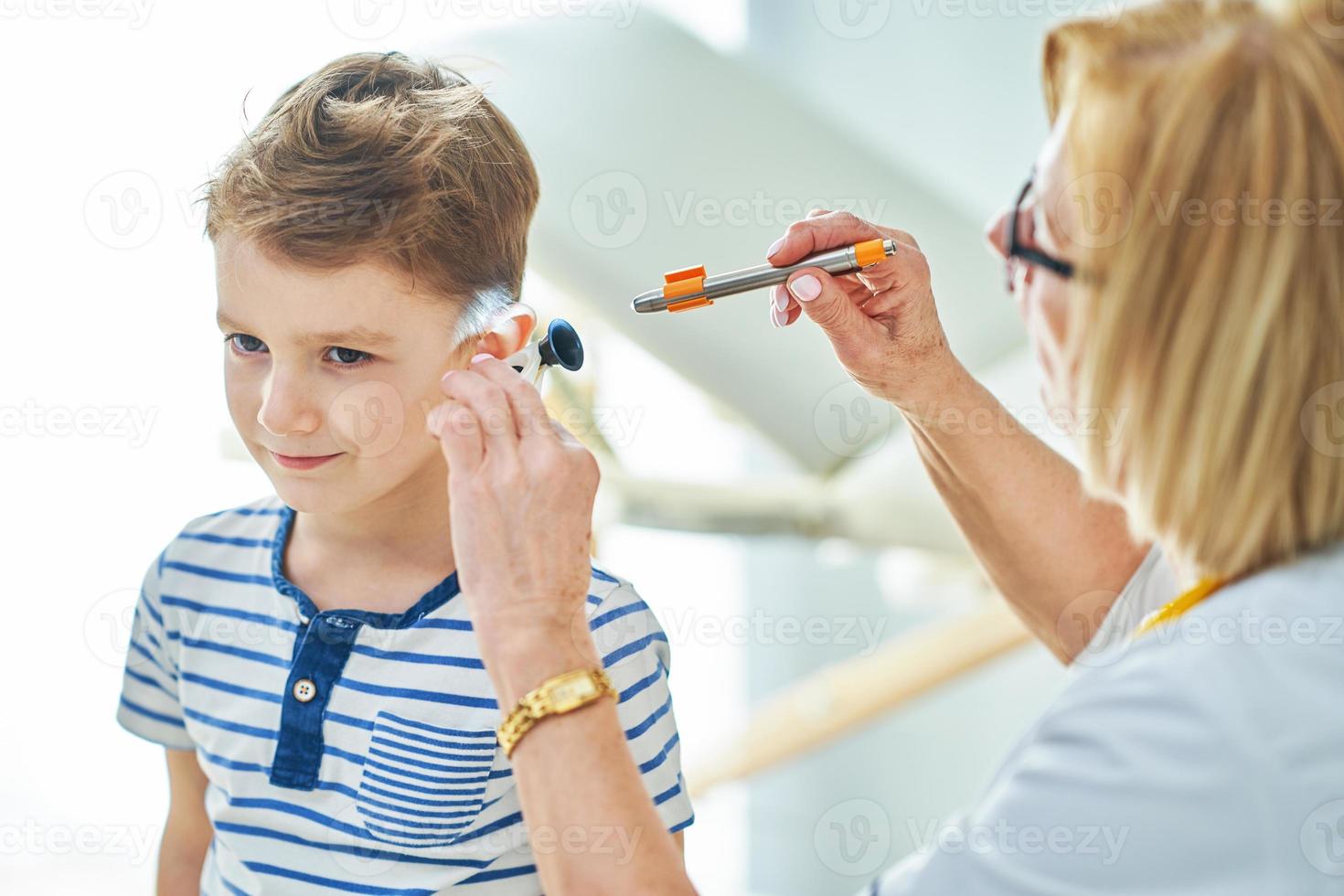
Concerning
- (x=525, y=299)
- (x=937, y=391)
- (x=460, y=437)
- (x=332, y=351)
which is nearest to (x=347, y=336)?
(x=332, y=351)

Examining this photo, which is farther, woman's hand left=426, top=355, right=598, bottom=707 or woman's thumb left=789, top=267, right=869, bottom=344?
woman's thumb left=789, top=267, right=869, bottom=344

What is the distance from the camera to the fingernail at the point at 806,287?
86 cm

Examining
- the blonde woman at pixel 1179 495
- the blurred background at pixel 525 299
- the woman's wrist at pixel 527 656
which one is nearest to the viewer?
the blonde woman at pixel 1179 495

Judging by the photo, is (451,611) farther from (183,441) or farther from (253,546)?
(183,441)

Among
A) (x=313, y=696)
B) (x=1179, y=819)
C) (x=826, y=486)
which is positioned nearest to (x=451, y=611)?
(x=313, y=696)

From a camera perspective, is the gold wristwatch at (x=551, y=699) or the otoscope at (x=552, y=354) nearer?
the gold wristwatch at (x=551, y=699)

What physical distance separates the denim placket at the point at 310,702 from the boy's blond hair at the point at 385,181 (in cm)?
23

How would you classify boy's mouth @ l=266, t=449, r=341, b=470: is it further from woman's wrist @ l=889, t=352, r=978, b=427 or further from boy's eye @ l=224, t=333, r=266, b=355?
woman's wrist @ l=889, t=352, r=978, b=427

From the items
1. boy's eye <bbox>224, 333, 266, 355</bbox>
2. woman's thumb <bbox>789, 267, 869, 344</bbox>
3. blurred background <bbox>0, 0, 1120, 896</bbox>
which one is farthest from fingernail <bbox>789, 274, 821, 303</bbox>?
blurred background <bbox>0, 0, 1120, 896</bbox>

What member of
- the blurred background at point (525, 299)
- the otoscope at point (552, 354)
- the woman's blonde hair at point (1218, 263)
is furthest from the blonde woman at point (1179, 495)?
the blurred background at point (525, 299)

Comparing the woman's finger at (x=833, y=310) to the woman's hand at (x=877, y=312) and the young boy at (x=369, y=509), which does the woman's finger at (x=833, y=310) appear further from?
the young boy at (x=369, y=509)

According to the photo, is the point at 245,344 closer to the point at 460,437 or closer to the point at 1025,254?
the point at 460,437

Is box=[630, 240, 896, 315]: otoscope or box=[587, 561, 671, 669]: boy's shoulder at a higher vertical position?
box=[630, 240, 896, 315]: otoscope

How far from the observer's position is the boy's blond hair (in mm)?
787
